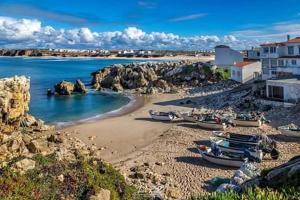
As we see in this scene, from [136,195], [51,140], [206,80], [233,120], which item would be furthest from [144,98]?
[136,195]

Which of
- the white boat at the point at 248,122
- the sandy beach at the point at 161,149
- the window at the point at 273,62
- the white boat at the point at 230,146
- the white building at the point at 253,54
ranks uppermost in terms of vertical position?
the white building at the point at 253,54

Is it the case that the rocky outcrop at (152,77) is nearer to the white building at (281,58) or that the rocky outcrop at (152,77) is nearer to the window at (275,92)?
the white building at (281,58)

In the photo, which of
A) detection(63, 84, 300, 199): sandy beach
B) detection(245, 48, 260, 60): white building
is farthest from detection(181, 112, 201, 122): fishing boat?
detection(245, 48, 260, 60): white building

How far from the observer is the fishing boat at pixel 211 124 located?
37016 millimetres

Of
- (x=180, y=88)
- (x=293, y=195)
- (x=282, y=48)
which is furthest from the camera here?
(x=180, y=88)

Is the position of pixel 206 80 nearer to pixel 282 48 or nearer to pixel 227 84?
pixel 227 84

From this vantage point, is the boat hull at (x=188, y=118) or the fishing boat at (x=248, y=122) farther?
the boat hull at (x=188, y=118)

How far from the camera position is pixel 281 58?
166 feet

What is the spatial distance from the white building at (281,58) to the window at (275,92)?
15.9 feet

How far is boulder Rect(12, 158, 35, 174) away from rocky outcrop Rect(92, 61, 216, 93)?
164ft

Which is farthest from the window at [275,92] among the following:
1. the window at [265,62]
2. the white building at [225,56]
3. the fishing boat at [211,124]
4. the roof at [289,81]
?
the white building at [225,56]

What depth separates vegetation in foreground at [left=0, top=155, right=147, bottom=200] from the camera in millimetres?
15547

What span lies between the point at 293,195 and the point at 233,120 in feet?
87.9

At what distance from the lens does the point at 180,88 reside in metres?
69.1
